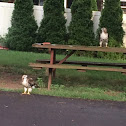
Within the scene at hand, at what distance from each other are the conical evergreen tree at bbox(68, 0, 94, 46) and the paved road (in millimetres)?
8909

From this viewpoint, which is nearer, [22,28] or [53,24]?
[53,24]

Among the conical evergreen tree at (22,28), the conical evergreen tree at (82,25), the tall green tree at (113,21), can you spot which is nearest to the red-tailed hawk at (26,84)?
the conical evergreen tree at (82,25)

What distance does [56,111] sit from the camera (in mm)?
6246

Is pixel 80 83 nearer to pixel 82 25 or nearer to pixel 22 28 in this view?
pixel 82 25

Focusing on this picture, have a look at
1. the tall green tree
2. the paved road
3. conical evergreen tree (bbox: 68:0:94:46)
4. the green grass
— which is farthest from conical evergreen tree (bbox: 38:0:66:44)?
the paved road

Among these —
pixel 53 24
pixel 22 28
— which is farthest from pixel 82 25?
pixel 22 28

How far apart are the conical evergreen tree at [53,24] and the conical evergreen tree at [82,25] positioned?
51 centimetres

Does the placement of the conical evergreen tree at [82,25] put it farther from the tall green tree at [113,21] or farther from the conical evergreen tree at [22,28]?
the conical evergreen tree at [22,28]

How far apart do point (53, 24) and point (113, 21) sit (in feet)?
9.68

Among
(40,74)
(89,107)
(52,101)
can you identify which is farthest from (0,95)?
(40,74)

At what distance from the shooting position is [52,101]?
278 inches

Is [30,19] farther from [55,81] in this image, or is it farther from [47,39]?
[55,81]

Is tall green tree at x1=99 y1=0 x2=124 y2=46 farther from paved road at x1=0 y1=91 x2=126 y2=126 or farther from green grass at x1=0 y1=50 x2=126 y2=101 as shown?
paved road at x1=0 y1=91 x2=126 y2=126

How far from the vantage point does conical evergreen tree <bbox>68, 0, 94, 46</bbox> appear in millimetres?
16094
